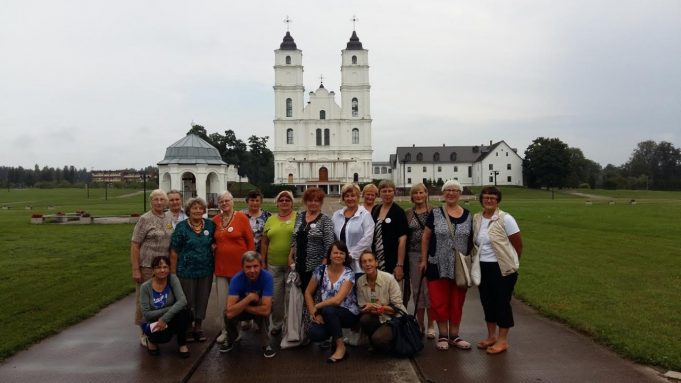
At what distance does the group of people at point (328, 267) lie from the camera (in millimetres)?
6359

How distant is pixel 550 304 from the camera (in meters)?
8.73

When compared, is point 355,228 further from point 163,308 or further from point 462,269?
Answer: point 163,308

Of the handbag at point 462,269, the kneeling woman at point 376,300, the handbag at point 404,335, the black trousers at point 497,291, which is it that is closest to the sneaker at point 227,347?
the kneeling woman at point 376,300

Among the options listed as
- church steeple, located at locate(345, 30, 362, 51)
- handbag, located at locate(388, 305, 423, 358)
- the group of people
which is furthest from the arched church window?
handbag, located at locate(388, 305, 423, 358)

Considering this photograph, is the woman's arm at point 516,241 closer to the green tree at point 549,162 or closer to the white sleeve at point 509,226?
A: the white sleeve at point 509,226

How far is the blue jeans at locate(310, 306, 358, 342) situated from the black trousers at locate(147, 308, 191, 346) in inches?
58.5

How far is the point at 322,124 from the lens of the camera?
76.8 meters

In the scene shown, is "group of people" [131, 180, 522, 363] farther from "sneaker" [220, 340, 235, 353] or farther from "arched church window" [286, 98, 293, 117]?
"arched church window" [286, 98, 293, 117]

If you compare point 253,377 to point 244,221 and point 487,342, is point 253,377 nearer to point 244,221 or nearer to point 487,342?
point 244,221

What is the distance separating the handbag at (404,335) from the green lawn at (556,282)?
7.68ft

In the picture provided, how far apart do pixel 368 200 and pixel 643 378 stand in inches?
139

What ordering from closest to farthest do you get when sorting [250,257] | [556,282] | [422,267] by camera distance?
[250,257], [422,267], [556,282]

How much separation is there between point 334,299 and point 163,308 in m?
2.00

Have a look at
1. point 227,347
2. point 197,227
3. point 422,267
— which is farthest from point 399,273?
point 197,227
